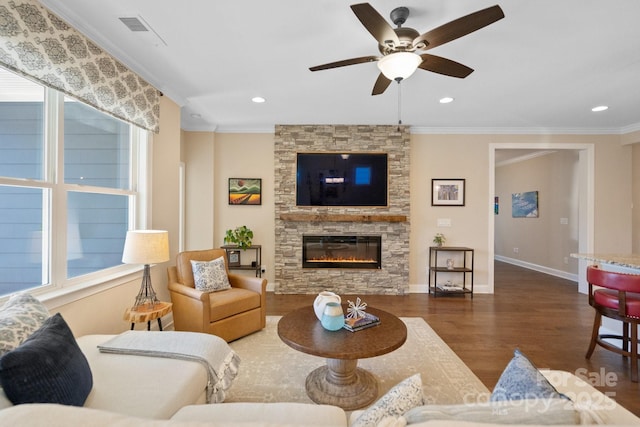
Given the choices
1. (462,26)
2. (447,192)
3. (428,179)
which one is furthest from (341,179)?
(462,26)

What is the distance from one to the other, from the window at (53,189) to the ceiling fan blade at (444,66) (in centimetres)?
272

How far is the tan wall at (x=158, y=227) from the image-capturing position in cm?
216

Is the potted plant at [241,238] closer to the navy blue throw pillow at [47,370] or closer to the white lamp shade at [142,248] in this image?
the white lamp shade at [142,248]

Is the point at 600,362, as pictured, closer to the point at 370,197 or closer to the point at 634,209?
the point at 370,197

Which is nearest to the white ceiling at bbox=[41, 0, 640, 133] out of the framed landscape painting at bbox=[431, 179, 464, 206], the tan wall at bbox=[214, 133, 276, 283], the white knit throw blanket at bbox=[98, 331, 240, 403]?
the tan wall at bbox=[214, 133, 276, 283]

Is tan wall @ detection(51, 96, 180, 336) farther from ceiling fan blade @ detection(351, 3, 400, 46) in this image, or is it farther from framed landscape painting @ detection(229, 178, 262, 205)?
ceiling fan blade @ detection(351, 3, 400, 46)

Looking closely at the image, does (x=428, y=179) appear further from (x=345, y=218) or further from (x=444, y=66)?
(x=444, y=66)

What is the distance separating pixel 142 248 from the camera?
218cm

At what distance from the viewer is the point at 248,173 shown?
4.45 meters

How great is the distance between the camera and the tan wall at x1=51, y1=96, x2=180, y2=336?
7.07ft

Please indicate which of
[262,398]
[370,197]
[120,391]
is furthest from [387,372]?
[370,197]

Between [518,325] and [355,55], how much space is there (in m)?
3.43

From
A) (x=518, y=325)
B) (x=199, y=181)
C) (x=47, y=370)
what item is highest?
(x=199, y=181)

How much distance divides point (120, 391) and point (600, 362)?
3625mm
